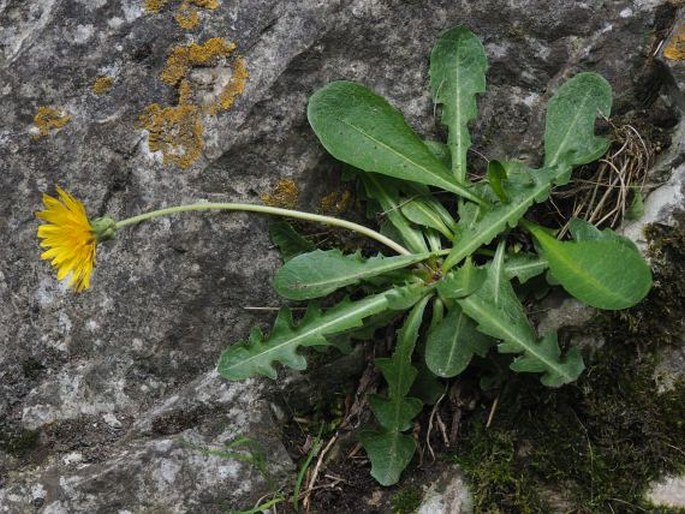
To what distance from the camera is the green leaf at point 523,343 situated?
2393 millimetres

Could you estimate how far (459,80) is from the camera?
2631mm

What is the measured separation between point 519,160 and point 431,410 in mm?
845

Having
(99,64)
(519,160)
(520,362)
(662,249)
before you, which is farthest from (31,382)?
(662,249)

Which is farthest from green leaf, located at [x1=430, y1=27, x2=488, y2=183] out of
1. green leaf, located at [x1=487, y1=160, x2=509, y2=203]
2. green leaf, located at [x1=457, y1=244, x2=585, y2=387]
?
green leaf, located at [x1=457, y1=244, x2=585, y2=387]

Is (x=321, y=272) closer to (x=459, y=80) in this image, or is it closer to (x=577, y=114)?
(x=459, y=80)

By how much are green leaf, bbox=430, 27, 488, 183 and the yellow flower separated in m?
1.12

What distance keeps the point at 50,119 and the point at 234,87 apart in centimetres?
60

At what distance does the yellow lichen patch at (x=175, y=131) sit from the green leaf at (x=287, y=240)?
339mm

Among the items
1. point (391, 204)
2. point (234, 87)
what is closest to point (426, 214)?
point (391, 204)

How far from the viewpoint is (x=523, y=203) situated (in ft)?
8.09

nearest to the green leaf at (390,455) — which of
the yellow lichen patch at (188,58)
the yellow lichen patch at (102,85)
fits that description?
the yellow lichen patch at (188,58)

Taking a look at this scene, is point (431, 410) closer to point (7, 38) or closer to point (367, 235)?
point (367, 235)

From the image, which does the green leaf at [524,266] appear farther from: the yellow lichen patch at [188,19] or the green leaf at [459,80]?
the yellow lichen patch at [188,19]

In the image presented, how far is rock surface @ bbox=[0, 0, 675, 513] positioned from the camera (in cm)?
265
